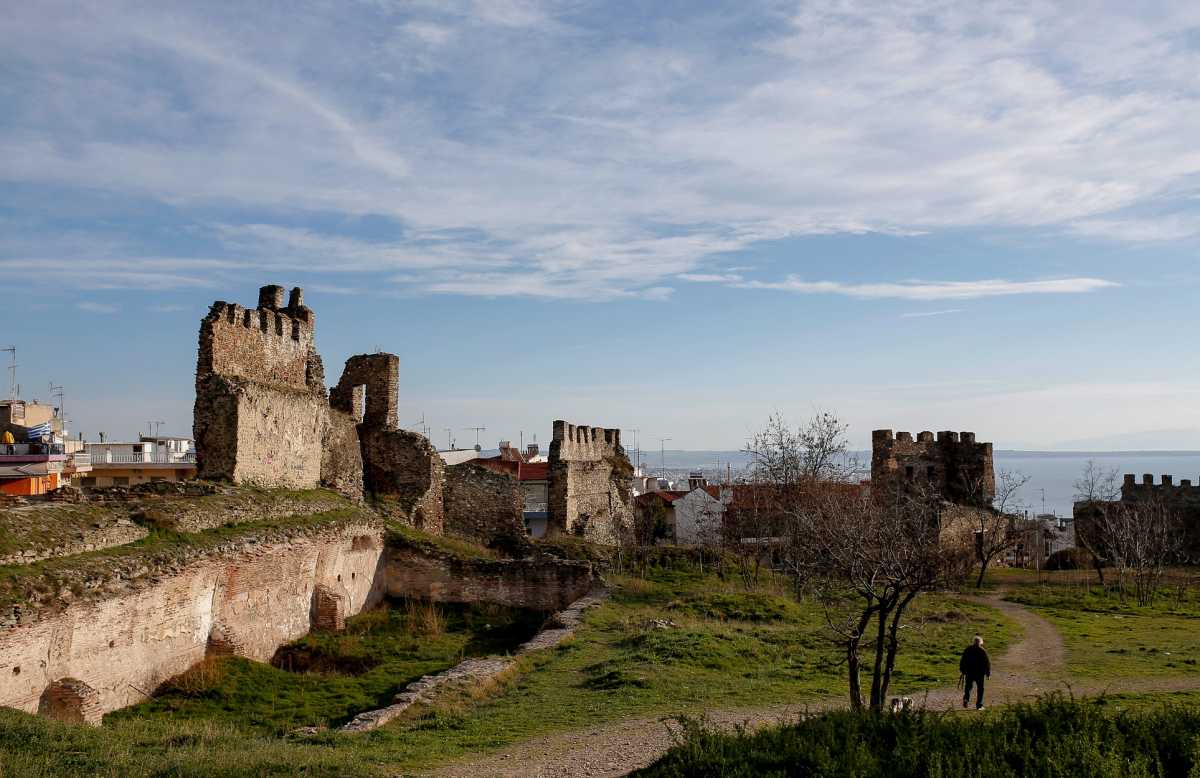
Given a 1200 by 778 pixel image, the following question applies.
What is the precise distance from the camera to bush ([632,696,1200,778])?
889 centimetres

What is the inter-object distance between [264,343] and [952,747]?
20.3 meters

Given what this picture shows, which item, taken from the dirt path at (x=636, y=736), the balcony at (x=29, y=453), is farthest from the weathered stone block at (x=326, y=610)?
the balcony at (x=29, y=453)

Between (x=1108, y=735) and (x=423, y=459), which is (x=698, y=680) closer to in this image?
(x=1108, y=735)

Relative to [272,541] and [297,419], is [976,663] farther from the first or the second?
[297,419]

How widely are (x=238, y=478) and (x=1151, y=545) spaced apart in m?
30.9

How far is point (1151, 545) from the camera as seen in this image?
35.0m

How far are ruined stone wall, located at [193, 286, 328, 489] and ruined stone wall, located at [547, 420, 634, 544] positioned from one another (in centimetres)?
1081

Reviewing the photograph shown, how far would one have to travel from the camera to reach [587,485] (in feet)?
126

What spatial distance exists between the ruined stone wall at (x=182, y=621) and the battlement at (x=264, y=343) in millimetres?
4760

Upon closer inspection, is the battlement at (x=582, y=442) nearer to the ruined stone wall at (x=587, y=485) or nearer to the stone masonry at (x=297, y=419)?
the ruined stone wall at (x=587, y=485)

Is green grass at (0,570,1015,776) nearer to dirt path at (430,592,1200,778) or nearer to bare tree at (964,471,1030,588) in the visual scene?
dirt path at (430,592,1200,778)

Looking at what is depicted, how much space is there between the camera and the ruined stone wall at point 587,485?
119 feet

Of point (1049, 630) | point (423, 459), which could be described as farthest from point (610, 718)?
point (423, 459)

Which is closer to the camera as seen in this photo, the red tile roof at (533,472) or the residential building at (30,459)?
the residential building at (30,459)
